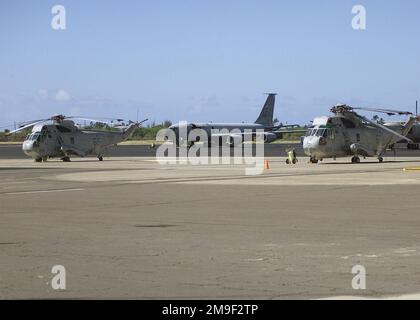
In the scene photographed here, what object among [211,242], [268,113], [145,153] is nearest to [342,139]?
[145,153]

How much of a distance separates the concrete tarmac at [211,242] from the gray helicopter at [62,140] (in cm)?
3447

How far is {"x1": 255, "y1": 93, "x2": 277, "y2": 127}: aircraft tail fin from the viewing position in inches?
4678

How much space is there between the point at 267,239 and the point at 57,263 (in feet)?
13.6

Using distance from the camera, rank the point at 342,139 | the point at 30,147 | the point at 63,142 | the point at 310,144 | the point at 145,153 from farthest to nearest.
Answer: the point at 145,153
the point at 63,142
the point at 30,147
the point at 342,139
the point at 310,144

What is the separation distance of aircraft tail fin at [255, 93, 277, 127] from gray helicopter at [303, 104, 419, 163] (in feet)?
209

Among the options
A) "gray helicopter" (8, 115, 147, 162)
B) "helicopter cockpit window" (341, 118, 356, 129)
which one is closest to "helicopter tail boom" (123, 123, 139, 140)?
"gray helicopter" (8, 115, 147, 162)

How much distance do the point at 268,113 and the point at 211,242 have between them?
107 meters

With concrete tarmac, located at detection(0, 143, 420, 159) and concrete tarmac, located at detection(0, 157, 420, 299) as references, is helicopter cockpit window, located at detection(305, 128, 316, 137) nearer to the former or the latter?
concrete tarmac, located at detection(0, 143, 420, 159)

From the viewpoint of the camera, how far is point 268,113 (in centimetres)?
11969

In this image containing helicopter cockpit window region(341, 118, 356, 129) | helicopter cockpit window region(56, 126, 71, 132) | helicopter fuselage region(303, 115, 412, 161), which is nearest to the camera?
helicopter fuselage region(303, 115, 412, 161)

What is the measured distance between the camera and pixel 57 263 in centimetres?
1140

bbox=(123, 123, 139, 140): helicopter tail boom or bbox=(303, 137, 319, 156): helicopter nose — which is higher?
bbox=(123, 123, 139, 140): helicopter tail boom

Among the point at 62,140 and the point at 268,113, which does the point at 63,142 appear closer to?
the point at 62,140
